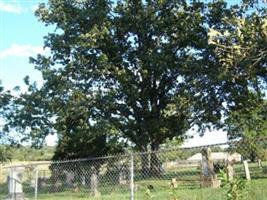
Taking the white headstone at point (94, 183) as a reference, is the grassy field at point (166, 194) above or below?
below

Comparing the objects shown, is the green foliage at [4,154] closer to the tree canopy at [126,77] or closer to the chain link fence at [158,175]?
the tree canopy at [126,77]

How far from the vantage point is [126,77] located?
40125 mm

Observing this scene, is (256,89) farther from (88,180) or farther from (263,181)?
(263,181)

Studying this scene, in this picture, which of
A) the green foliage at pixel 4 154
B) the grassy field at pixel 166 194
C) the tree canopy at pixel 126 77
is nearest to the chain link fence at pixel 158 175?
the grassy field at pixel 166 194

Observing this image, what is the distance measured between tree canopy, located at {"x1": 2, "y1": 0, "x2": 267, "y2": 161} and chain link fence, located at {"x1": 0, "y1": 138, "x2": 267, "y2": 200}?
16.3 metres

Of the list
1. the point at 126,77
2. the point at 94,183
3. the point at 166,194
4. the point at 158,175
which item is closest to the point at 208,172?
the point at 166,194

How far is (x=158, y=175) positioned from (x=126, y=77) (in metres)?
24.5

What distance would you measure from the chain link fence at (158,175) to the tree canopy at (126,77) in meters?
16.3

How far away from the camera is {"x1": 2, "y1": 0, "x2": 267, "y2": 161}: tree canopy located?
40.0 m

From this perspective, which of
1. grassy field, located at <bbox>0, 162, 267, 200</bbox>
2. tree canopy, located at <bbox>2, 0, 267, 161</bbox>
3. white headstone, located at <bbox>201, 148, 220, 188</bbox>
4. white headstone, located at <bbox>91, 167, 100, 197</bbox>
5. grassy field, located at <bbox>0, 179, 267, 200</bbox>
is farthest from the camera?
tree canopy, located at <bbox>2, 0, 267, 161</bbox>

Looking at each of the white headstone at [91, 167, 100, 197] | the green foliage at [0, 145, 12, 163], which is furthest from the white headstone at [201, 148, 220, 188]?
the green foliage at [0, 145, 12, 163]

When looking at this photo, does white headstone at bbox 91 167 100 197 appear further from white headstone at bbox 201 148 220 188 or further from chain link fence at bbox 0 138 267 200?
white headstone at bbox 201 148 220 188

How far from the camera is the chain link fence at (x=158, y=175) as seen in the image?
1192 cm

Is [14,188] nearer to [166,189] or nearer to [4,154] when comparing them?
[166,189]
